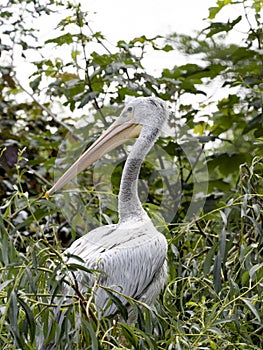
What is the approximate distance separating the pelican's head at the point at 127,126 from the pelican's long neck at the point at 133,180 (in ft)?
0.11

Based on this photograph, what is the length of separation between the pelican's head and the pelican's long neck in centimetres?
Answer: 3

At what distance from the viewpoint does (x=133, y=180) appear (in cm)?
267

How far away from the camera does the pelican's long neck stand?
2629 millimetres

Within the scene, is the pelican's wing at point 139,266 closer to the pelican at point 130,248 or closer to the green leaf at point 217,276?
the pelican at point 130,248

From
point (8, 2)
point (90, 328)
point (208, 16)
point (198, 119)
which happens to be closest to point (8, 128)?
point (8, 2)

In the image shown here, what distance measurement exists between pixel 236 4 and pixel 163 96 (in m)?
0.54

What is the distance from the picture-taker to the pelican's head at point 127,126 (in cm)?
273

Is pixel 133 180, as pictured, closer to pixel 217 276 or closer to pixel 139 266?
pixel 139 266

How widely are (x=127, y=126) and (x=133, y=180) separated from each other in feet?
0.70

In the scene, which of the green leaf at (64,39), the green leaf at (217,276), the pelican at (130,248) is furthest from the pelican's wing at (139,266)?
the green leaf at (64,39)

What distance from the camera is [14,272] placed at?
2.30 metres

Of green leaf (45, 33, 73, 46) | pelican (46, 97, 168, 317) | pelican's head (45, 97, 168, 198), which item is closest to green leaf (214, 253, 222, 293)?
pelican (46, 97, 168, 317)

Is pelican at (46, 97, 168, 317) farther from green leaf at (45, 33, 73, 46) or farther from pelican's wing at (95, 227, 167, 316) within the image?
green leaf at (45, 33, 73, 46)

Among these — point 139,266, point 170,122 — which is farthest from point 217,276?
point 170,122
